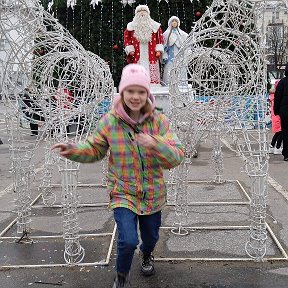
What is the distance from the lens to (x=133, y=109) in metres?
2.94

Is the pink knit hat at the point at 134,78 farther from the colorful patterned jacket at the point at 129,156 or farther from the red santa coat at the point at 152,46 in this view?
the red santa coat at the point at 152,46

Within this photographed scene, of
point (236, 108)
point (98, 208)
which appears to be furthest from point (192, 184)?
point (236, 108)

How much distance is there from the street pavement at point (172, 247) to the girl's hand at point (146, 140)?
1.35 m

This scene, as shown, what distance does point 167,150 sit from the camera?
2816mm

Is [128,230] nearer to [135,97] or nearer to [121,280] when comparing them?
[121,280]

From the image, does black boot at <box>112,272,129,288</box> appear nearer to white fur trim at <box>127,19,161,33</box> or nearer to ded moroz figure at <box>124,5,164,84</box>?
ded moroz figure at <box>124,5,164,84</box>

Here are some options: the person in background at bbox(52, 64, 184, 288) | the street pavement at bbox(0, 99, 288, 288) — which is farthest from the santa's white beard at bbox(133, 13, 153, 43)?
the person in background at bbox(52, 64, 184, 288)

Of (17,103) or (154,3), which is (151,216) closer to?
(17,103)

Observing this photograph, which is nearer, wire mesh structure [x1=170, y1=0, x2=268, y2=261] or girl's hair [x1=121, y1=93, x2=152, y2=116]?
girl's hair [x1=121, y1=93, x2=152, y2=116]

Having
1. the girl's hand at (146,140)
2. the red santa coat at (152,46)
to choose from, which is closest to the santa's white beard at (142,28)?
the red santa coat at (152,46)

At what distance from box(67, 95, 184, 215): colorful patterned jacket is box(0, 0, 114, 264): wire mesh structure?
87cm

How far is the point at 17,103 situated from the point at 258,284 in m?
2.73

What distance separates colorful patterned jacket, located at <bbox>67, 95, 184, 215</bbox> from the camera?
2.98 meters

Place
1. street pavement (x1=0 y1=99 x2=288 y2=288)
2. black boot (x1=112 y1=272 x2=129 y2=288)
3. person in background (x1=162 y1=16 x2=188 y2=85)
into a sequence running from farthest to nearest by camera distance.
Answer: person in background (x1=162 y1=16 x2=188 y2=85) < street pavement (x1=0 y1=99 x2=288 y2=288) < black boot (x1=112 y1=272 x2=129 y2=288)
